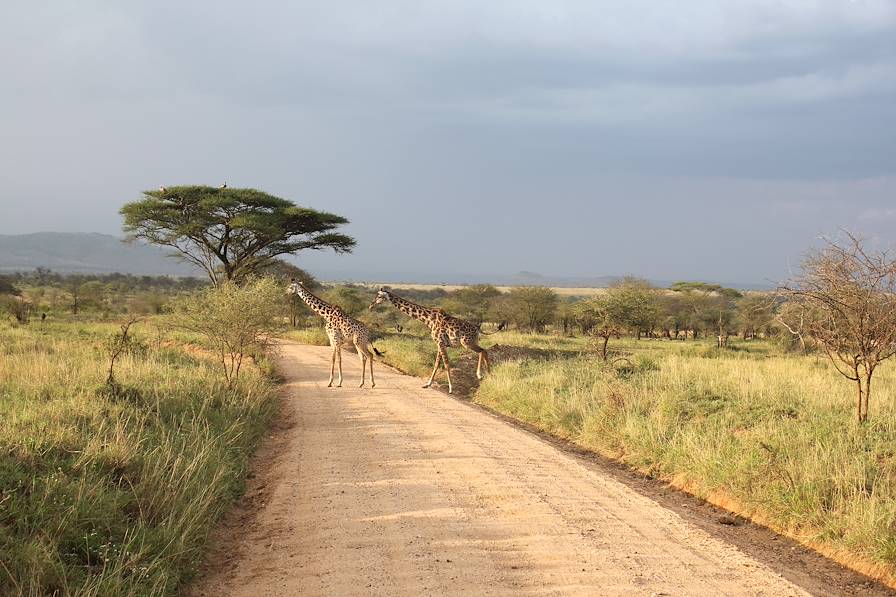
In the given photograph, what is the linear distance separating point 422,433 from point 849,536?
5.97m

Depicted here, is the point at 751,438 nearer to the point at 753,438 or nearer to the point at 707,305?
the point at 753,438

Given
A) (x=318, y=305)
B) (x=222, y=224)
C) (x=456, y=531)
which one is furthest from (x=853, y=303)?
(x=222, y=224)

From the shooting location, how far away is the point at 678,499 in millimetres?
7789

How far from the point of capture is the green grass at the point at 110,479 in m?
4.54

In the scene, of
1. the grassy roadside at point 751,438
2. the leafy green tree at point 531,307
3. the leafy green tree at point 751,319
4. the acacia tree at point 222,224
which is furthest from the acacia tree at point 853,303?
the leafy green tree at point 531,307

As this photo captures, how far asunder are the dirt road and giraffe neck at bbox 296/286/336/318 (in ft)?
24.9

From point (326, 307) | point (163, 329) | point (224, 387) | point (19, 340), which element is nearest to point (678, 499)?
point (224, 387)

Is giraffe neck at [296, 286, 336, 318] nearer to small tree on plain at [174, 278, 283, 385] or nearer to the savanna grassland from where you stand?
small tree on plain at [174, 278, 283, 385]

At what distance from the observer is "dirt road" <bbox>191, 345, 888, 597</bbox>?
496cm

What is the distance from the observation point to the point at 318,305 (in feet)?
59.6

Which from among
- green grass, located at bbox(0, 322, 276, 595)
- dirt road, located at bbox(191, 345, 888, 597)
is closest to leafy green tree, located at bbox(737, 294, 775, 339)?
dirt road, located at bbox(191, 345, 888, 597)

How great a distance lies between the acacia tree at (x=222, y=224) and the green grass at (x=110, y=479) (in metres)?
19.2

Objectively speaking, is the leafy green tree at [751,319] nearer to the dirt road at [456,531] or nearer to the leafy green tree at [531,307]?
the leafy green tree at [531,307]

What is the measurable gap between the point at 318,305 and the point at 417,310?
277cm
